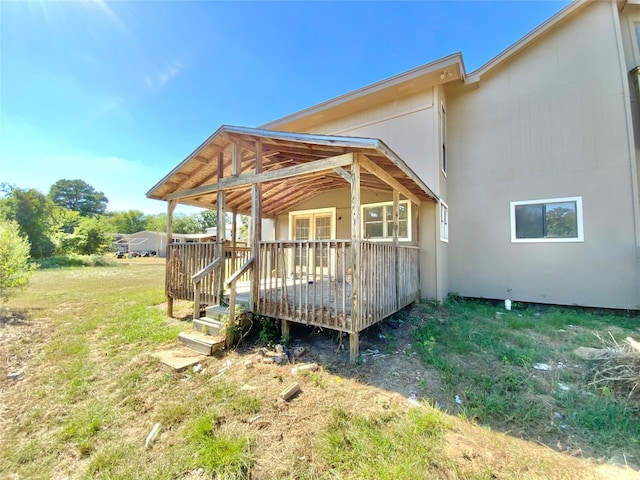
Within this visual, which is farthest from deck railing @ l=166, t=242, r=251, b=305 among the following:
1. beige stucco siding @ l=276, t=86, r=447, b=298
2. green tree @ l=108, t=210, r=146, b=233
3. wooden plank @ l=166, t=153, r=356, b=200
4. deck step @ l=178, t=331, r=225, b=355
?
green tree @ l=108, t=210, r=146, b=233

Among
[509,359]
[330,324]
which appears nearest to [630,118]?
[509,359]

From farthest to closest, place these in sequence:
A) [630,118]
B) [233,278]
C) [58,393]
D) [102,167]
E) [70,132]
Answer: [102,167] → [70,132] → [630,118] → [233,278] → [58,393]

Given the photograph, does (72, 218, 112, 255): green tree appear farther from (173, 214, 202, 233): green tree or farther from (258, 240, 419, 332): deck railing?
(173, 214, 202, 233): green tree

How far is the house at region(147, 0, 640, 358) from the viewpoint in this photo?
223 inches

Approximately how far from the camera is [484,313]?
20.8 feet

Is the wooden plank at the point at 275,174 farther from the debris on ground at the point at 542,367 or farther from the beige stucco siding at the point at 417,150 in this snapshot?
the debris on ground at the point at 542,367

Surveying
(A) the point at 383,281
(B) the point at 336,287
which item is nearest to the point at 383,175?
(A) the point at 383,281

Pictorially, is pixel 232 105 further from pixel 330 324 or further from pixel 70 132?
pixel 330 324

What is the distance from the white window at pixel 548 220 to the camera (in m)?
6.54

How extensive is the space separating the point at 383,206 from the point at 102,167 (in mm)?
51138

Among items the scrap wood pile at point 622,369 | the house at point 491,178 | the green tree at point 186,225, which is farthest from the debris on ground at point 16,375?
the green tree at point 186,225

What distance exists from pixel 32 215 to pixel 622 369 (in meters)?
31.9

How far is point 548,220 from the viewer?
22.5 feet

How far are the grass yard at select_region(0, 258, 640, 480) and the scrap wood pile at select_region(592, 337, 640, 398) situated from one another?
0.13m
